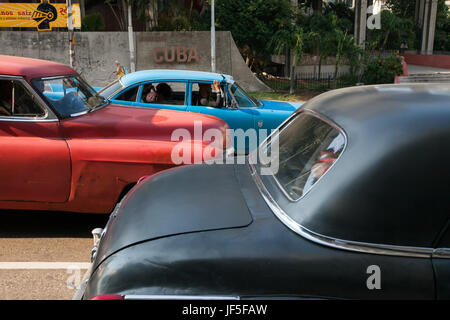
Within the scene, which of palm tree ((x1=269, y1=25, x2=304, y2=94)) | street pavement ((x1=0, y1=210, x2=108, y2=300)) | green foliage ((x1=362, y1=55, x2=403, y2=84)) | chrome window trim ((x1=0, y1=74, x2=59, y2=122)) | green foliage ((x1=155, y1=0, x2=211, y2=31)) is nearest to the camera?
street pavement ((x1=0, y1=210, x2=108, y2=300))

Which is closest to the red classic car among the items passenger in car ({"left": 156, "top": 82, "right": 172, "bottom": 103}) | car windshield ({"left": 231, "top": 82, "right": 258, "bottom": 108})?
passenger in car ({"left": 156, "top": 82, "right": 172, "bottom": 103})

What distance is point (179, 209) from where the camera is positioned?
2.17 m

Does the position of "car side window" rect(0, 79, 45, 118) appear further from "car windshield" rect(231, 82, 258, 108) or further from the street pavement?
"car windshield" rect(231, 82, 258, 108)

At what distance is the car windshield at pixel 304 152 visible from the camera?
2.15 meters

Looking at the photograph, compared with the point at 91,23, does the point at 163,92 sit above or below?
below

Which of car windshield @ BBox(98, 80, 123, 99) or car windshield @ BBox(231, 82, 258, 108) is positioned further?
car windshield @ BBox(231, 82, 258, 108)

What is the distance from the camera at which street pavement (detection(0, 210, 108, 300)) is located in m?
3.51

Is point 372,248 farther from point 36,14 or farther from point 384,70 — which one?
point 36,14

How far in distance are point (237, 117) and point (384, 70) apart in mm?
14882

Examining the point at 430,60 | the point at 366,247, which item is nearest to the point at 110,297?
the point at 366,247

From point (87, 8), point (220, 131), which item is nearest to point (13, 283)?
point (220, 131)

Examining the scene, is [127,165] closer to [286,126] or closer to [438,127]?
[286,126]

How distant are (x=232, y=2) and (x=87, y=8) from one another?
13185 mm

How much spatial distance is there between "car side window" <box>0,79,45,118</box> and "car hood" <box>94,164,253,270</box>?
2362mm
